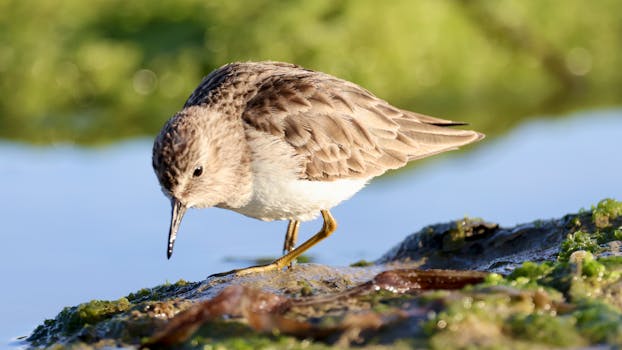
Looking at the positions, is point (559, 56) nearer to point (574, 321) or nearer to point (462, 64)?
point (462, 64)

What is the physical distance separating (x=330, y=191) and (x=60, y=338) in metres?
2.36

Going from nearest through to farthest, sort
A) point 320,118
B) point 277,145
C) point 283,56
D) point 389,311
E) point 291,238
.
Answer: point 389,311
point 277,145
point 320,118
point 291,238
point 283,56

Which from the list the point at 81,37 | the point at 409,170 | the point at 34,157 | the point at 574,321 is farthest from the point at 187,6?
the point at 574,321

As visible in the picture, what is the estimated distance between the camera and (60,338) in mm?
6238

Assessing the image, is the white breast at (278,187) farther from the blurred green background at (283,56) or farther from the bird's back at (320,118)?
the blurred green background at (283,56)

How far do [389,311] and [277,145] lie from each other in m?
2.45

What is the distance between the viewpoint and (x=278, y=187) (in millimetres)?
7207

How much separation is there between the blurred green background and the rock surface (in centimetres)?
656

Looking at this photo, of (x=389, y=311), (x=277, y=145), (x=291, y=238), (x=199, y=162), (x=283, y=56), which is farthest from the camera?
(x=283, y=56)

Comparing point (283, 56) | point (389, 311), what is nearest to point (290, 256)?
point (389, 311)

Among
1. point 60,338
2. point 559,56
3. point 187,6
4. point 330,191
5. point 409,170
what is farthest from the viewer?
point 559,56

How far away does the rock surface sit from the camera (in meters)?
4.89

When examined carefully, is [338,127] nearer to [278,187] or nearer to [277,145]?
[277,145]

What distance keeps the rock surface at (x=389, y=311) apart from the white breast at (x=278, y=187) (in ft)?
1.73
